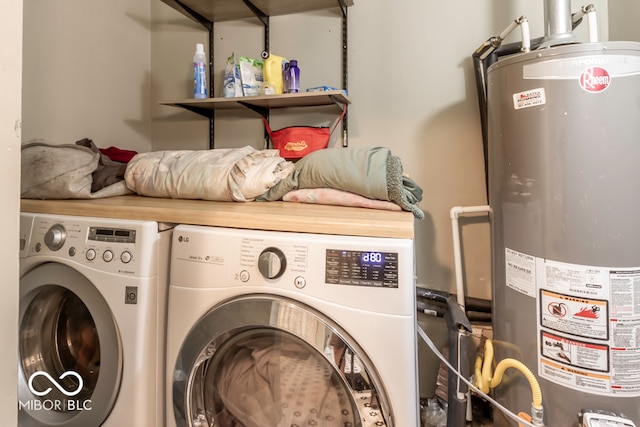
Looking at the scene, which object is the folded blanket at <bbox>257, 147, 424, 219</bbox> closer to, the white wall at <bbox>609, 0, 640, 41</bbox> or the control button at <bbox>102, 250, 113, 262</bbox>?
the control button at <bbox>102, 250, 113, 262</bbox>

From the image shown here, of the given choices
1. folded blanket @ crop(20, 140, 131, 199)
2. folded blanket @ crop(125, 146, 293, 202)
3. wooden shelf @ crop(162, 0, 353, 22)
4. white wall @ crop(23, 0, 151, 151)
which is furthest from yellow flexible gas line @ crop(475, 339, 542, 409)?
white wall @ crop(23, 0, 151, 151)

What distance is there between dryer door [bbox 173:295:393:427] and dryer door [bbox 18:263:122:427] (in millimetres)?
204

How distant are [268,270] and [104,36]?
5.14ft

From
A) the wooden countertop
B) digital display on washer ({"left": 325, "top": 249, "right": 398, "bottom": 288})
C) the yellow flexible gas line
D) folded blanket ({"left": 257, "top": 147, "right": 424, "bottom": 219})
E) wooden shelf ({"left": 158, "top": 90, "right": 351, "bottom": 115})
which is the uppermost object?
wooden shelf ({"left": 158, "top": 90, "right": 351, "bottom": 115})

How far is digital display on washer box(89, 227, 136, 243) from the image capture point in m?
0.85

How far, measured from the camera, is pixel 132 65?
5.69 ft

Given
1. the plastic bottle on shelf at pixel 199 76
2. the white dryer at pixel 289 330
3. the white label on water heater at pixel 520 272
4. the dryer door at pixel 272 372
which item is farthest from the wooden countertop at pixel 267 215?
the plastic bottle on shelf at pixel 199 76

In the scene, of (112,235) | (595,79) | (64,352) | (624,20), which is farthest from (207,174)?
(624,20)

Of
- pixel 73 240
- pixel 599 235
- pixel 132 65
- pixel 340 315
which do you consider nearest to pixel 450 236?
pixel 599 235

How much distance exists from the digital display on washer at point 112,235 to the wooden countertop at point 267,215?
0.05 meters

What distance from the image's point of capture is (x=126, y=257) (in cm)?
85

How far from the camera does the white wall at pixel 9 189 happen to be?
539 millimetres

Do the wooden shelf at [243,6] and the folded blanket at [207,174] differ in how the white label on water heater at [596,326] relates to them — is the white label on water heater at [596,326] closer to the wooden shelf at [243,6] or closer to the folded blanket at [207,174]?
the folded blanket at [207,174]

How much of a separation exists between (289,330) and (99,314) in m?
0.52
